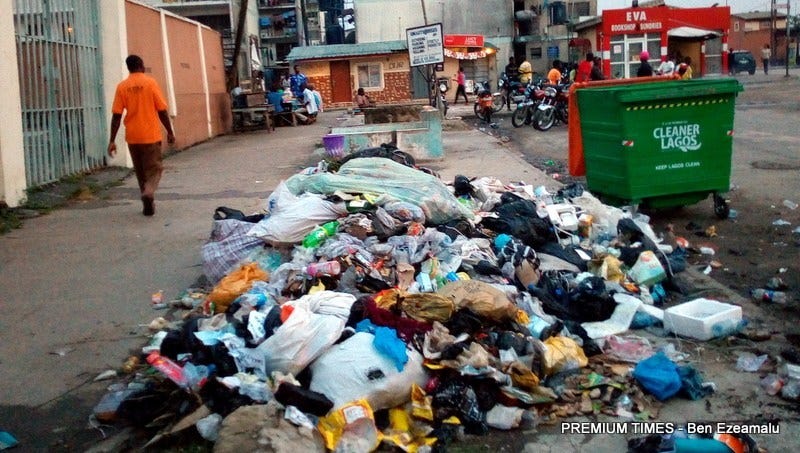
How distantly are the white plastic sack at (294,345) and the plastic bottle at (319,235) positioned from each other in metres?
1.87

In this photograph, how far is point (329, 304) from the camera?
4469 mm

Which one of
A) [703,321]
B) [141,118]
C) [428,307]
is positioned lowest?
[703,321]

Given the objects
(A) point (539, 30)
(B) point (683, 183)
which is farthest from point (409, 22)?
(B) point (683, 183)

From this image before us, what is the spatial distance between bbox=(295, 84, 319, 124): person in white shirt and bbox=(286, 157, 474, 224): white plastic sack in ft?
64.2

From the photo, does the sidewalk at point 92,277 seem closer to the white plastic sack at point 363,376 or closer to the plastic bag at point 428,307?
the white plastic sack at point 363,376

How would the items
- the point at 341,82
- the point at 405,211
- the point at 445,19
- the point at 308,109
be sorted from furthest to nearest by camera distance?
the point at 445,19
the point at 341,82
the point at 308,109
the point at 405,211

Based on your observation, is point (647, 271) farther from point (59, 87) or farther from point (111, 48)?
point (111, 48)

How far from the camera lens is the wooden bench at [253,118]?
24.2 m

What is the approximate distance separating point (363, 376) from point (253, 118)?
21.8 m

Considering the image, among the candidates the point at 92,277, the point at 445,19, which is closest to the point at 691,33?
the point at 445,19

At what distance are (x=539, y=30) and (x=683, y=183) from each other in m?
45.8

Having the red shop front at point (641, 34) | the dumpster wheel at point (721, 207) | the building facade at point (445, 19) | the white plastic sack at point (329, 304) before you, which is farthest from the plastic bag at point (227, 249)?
the building facade at point (445, 19)

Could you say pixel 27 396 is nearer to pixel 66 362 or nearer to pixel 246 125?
pixel 66 362

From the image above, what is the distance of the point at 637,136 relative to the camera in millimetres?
8023
